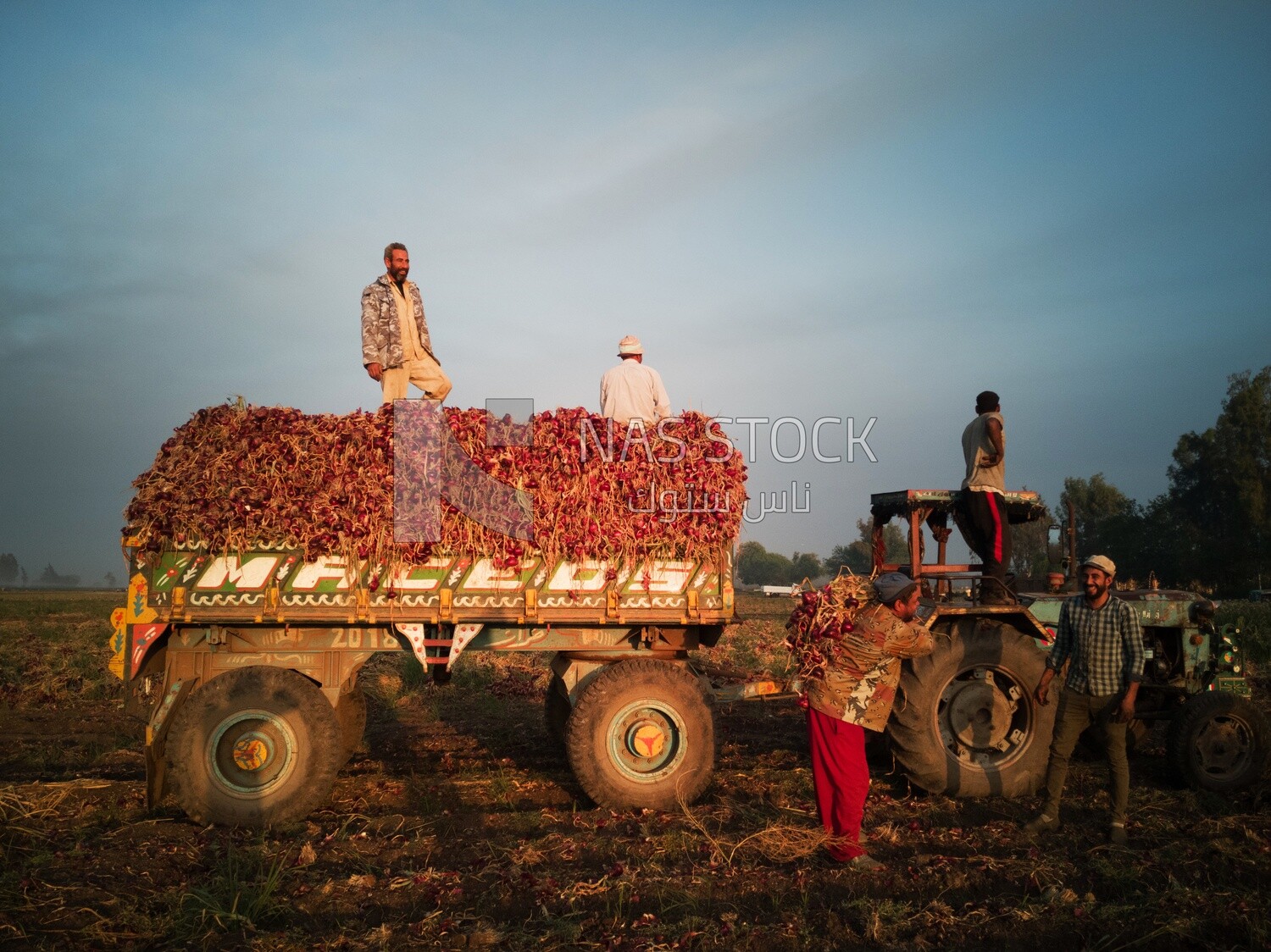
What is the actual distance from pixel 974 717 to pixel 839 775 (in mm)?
2300

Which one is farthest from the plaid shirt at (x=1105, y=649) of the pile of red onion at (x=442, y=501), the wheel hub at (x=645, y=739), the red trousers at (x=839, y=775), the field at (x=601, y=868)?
the wheel hub at (x=645, y=739)

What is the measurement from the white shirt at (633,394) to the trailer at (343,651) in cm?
149

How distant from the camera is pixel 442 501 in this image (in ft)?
21.8

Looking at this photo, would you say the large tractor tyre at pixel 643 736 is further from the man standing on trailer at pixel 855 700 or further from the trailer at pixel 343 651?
the man standing on trailer at pixel 855 700

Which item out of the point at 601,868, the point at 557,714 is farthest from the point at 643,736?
the point at 557,714

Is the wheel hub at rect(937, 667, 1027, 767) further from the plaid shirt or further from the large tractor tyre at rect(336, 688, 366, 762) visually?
the large tractor tyre at rect(336, 688, 366, 762)

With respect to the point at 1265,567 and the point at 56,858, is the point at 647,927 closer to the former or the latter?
the point at 56,858

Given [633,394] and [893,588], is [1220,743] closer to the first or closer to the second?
[893,588]

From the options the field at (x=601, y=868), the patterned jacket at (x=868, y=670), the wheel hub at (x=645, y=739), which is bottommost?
the field at (x=601, y=868)

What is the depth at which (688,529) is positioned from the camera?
271 inches

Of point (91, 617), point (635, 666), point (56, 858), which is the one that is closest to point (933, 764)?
point (635, 666)

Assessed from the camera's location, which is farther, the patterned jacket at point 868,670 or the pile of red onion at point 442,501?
the pile of red onion at point 442,501

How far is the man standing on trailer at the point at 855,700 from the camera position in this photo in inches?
225

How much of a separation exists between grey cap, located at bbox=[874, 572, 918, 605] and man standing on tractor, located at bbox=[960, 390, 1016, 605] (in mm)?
1894
